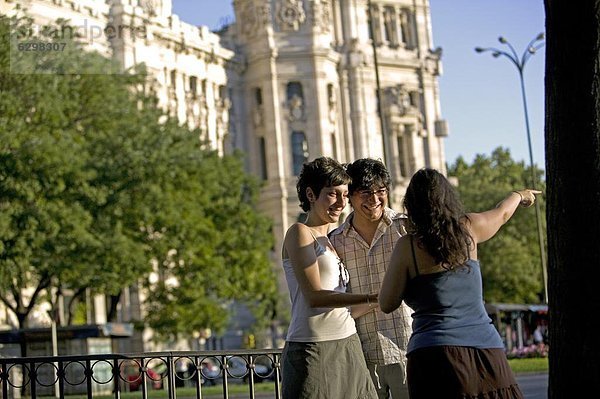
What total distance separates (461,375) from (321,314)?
1.41 meters

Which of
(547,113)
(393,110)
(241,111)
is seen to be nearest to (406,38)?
(393,110)

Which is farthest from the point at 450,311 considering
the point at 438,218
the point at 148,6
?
the point at 148,6

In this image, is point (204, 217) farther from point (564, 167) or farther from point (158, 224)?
point (564, 167)

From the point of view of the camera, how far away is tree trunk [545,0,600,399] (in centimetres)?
850

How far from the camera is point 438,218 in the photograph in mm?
7844

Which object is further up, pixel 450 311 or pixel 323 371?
pixel 450 311

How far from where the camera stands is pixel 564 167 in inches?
340

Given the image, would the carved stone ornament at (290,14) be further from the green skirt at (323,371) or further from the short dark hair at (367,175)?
the green skirt at (323,371)

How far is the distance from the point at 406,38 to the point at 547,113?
271 feet

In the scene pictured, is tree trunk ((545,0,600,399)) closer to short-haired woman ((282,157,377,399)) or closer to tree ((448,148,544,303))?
short-haired woman ((282,157,377,399))

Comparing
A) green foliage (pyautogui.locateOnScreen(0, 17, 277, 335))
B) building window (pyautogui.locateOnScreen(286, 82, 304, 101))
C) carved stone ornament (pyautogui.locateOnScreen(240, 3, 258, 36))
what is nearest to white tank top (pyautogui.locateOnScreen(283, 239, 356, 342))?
green foliage (pyautogui.locateOnScreen(0, 17, 277, 335))

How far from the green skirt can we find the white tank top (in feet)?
0.15

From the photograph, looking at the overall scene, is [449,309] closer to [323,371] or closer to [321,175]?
[323,371]

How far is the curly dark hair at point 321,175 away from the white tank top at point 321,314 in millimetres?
377
